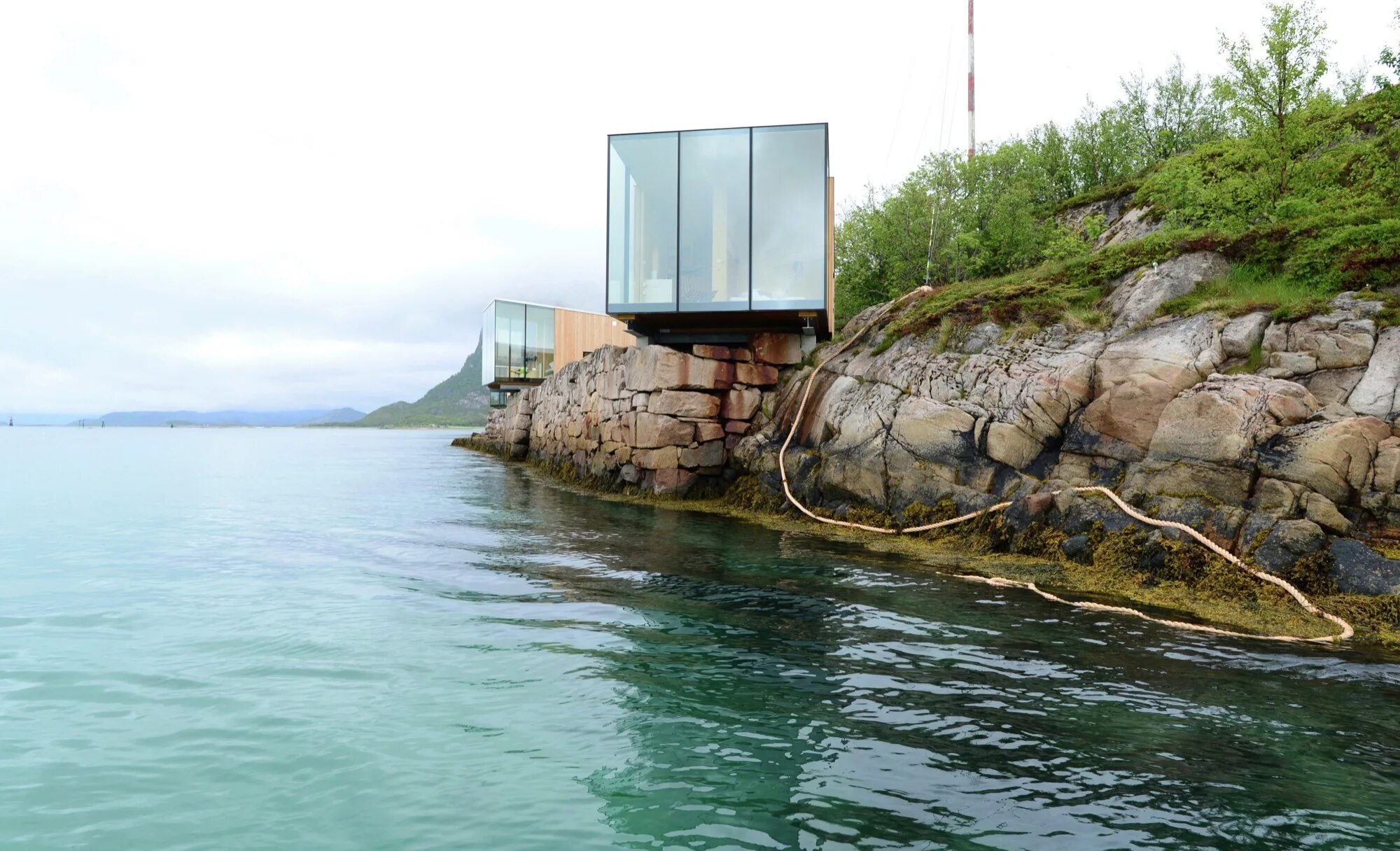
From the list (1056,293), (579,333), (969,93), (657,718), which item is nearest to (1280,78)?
(1056,293)

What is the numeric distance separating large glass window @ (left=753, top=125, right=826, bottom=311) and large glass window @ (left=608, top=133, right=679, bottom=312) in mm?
1657

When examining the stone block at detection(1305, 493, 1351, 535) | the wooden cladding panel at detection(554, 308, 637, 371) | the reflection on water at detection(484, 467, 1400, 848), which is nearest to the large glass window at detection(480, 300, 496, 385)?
the wooden cladding panel at detection(554, 308, 637, 371)

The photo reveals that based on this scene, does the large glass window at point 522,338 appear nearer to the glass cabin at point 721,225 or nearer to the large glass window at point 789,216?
the glass cabin at point 721,225

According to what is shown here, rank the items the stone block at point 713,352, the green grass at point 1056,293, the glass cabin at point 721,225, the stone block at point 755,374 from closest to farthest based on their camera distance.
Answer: the green grass at point 1056,293 < the glass cabin at point 721,225 < the stone block at point 713,352 < the stone block at point 755,374

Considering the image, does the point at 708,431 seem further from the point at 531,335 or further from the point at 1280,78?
the point at 531,335

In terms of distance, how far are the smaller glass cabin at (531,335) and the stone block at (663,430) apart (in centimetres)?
2494

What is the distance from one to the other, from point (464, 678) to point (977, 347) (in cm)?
913

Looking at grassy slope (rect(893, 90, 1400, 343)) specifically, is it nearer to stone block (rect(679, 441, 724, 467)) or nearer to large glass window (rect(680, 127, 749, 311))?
large glass window (rect(680, 127, 749, 311))

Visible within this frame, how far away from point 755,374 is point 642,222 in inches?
151

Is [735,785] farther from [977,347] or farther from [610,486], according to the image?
[610,486]

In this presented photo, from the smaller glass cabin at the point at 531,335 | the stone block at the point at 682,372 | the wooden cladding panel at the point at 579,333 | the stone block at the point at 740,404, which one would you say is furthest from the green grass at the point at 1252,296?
the smaller glass cabin at the point at 531,335

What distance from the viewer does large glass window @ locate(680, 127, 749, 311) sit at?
1461 cm

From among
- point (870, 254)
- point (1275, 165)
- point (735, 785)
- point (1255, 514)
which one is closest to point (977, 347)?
point (1255, 514)

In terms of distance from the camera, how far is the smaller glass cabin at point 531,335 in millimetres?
40469
